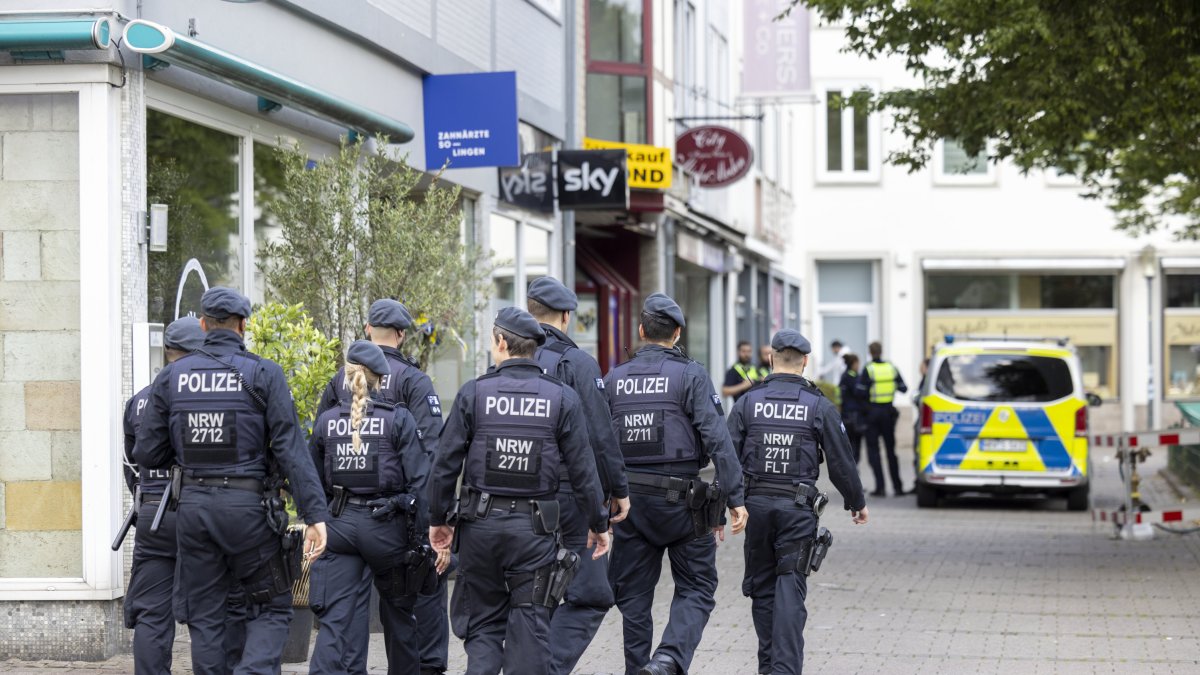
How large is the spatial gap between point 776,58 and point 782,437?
58.1ft

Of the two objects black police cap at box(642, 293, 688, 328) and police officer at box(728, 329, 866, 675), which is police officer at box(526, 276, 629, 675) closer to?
black police cap at box(642, 293, 688, 328)

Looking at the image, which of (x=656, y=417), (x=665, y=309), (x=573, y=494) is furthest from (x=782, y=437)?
(x=573, y=494)

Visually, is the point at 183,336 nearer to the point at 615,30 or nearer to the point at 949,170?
the point at 615,30

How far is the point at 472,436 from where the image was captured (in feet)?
23.8

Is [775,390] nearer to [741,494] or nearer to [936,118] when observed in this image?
[741,494]

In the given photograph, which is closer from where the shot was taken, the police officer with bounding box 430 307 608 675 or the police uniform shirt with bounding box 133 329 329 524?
the police officer with bounding box 430 307 608 675

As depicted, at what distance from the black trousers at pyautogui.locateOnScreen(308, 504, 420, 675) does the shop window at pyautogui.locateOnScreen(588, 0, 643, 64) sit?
14.4 meters

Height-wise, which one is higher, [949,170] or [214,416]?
[949,170]

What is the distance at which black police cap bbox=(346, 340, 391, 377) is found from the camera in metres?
7.84

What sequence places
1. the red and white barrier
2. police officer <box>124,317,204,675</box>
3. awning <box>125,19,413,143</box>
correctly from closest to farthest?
police officer <box>124,317,204,675</box> < awning <box>125,19,413,143</box> < the red and white barrier

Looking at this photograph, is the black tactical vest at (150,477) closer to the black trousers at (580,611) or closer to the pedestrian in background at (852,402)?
the black trousers at (580,611)

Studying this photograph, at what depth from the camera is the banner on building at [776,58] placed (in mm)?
25734

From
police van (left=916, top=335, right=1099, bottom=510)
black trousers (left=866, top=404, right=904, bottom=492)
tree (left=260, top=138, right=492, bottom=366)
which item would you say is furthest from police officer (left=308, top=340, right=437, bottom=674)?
black trousers (left=866, top=404, right=904, bottom=492)

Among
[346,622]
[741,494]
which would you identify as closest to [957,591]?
[741,494]
